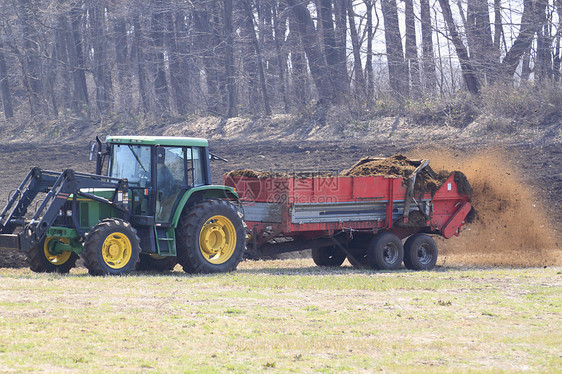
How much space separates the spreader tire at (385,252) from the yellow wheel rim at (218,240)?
9.98 feet

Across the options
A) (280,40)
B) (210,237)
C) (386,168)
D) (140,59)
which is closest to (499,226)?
(386,168)

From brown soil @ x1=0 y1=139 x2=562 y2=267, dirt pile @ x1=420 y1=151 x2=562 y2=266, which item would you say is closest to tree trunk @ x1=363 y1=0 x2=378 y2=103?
brown soil @ x1=0 y1=139 x2=562 y2=267

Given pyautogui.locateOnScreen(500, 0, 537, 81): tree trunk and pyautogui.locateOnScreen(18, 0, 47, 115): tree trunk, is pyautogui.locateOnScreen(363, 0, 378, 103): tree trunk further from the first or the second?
pyautogui.locateOnScreen(18, 0, 47, 115): tree trunk

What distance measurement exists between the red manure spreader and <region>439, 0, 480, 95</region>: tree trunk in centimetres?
1481

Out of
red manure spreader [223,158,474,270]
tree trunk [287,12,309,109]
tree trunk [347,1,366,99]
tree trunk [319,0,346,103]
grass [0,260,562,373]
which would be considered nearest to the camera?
grass [0,260,562,373]

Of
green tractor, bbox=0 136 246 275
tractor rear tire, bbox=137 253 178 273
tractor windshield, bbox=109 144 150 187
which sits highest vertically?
tractor windshield, bbox=109 144 150 187

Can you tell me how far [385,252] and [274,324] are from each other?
7330 mm

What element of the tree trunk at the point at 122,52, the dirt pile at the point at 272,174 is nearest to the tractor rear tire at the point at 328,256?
the dirt pile at the point at 272,174

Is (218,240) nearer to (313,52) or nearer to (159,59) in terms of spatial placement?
(313,52)

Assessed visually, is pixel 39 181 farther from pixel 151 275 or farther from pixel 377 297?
pixel 377 297

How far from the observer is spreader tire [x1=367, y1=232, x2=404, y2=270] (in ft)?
50.7

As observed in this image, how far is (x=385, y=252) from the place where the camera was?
1581 centimetres

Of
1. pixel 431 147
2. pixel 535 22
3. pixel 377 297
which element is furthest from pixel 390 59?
pixel 377 297

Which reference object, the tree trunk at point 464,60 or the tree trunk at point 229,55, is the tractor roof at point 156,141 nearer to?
the tree trunk at point 464,60
